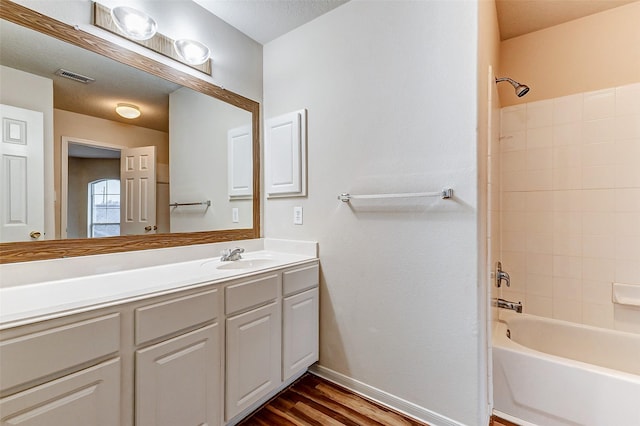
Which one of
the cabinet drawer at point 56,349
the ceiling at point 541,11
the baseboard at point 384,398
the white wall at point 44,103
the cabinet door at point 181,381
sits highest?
the ceiling at point 541,11

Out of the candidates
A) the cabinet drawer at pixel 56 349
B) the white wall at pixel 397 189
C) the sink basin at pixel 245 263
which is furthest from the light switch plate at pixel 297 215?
the cabinet drawer at pixel 56 349

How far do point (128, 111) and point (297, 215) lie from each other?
121 centimetres

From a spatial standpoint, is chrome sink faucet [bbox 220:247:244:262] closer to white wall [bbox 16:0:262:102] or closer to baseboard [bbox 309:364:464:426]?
baseboard [bbox 309:364:464:426]

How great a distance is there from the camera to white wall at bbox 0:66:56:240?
1.18 metres

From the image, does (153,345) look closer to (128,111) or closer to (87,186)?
(87,186)

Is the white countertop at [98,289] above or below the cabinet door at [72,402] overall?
above

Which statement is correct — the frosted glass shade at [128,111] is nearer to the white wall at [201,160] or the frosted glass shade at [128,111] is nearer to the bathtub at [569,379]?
the white wall at [201,160]

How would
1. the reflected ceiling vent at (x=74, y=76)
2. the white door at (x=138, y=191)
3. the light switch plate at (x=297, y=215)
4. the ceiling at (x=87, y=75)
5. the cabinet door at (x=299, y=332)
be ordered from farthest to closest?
the light switch plate at (x=297, y=215), the cabinet door at (x=299, y=332), the white door at (x=138, y=191), the reflected ceiling vent at (x=74, y=76), the ceiling at (x=87, y=75)

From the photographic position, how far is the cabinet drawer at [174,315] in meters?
1.10

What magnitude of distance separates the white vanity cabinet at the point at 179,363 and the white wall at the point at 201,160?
0.71 metres

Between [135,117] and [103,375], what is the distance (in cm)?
133

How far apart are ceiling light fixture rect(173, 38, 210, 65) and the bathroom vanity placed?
1297mm

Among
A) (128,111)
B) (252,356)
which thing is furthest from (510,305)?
(128,111)

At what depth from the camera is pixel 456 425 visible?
1455 mm
